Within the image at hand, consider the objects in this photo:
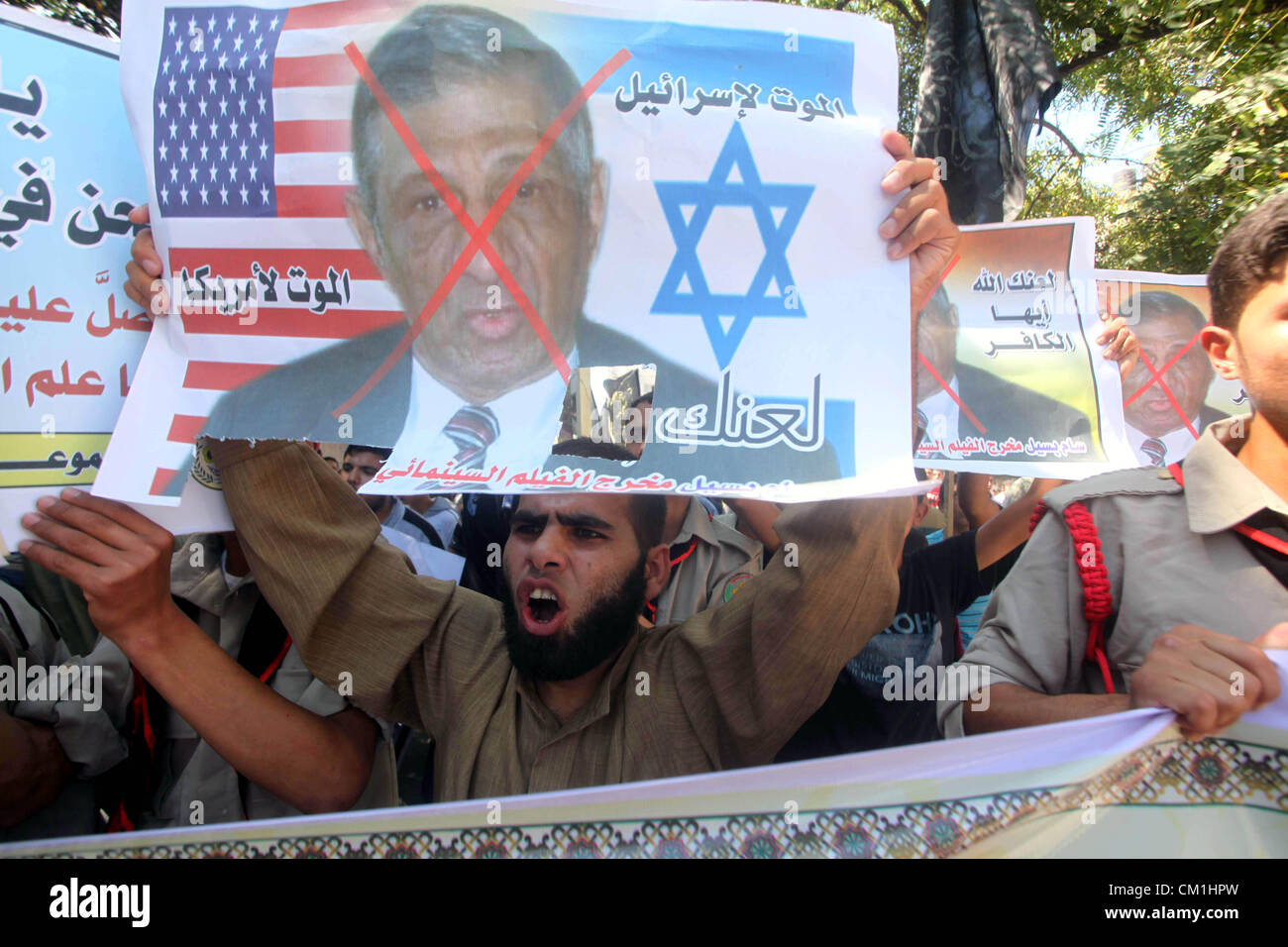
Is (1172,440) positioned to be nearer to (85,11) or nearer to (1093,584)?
(1093,584)

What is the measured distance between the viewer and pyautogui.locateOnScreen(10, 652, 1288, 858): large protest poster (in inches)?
54.0

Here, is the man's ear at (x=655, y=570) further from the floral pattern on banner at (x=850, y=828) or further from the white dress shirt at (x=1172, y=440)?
the white dress shirt at (x=1172, y=440)

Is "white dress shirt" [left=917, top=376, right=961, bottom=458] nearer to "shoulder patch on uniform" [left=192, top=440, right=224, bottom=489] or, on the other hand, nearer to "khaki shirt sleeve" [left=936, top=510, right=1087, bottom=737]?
"khaki shirt sleeve" [left=936, top=510, right=1087, bottom=737]

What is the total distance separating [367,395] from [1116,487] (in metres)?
1.44

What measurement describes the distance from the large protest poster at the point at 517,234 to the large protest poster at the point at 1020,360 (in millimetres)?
1172

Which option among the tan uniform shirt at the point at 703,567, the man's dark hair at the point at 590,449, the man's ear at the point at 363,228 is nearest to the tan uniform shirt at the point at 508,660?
the man's dark hair at the point at 590,449

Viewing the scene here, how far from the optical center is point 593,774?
A: 1.86 m

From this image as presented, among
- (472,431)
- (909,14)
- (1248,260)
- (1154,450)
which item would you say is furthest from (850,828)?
(909,14)

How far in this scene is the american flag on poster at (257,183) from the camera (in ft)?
5.26

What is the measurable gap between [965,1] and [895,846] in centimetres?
240

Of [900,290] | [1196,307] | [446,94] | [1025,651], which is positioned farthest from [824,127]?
[1196,307]

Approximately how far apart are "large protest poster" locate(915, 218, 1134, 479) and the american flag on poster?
176 cm

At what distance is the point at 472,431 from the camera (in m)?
1.57

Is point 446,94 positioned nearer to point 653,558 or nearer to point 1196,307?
point 653,558
